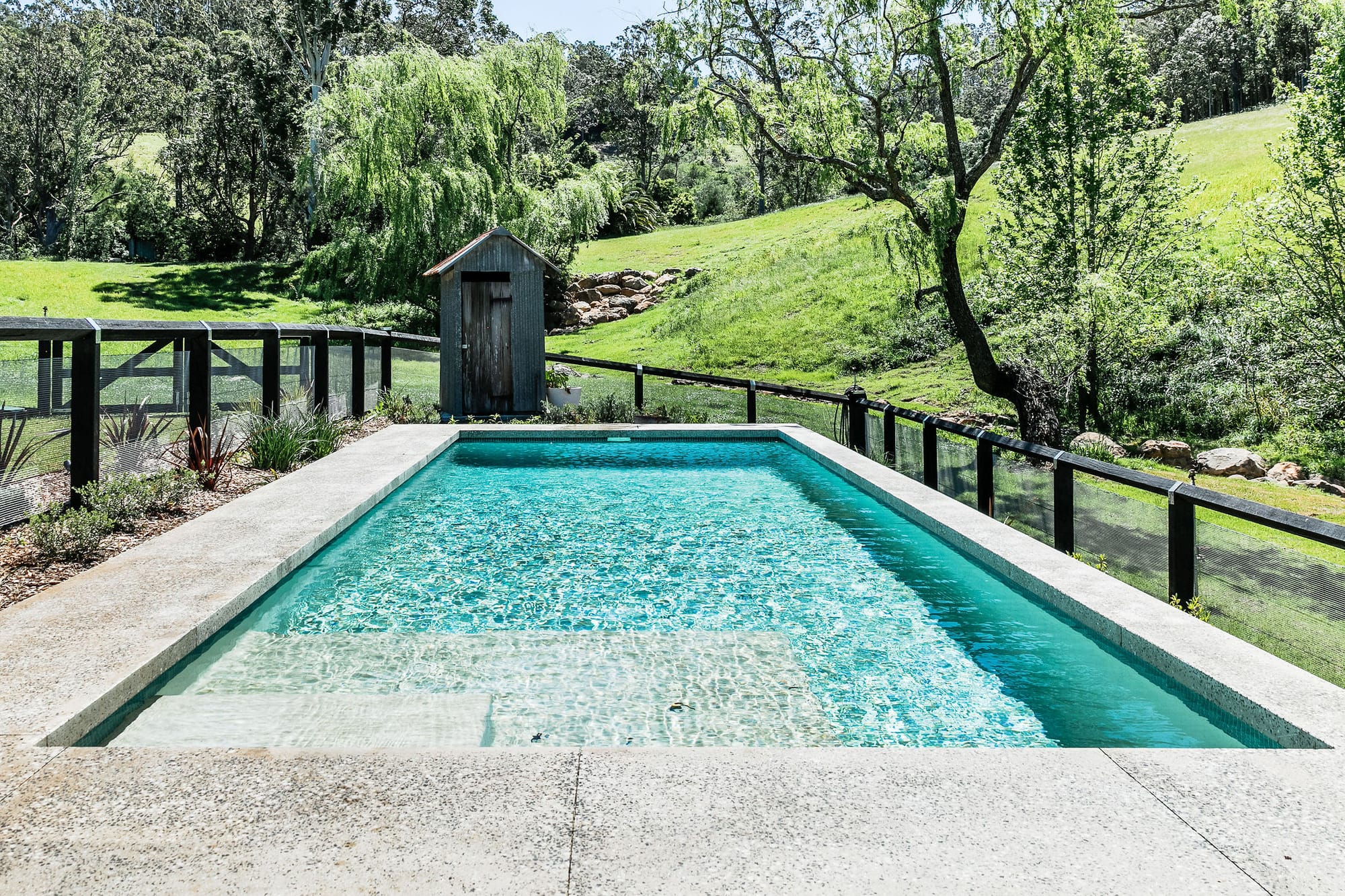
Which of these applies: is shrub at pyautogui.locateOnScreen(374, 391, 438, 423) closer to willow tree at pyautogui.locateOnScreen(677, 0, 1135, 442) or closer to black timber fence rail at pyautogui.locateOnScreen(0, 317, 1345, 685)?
black timber fence rail at pyautogui.locateOnScreen(0, 317, 1345, 685)

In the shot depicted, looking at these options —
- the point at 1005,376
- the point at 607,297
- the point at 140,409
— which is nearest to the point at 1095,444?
the point at 1005,376

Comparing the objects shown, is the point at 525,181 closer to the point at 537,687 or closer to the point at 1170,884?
the point at 537,687

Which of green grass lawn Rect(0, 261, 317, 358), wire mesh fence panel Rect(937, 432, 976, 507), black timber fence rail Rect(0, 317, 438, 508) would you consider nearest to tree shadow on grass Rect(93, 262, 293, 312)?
green grass lawn Rect(0, 261, 317, 358)

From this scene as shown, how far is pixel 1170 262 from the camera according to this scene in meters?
13.1

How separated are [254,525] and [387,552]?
944mm

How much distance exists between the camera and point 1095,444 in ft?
41.3

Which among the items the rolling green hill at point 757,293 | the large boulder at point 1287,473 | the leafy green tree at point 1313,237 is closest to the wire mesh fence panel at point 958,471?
the large boulder at point 1287,473

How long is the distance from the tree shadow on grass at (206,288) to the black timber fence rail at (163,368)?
2411 centimetres

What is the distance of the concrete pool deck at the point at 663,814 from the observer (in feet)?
7.23

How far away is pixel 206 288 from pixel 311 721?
1500 inches

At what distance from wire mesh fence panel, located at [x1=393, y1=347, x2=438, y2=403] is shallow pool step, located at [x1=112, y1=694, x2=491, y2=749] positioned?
11919 mm

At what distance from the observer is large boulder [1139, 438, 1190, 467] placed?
12375 millimetres

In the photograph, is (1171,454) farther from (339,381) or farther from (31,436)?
(31,436)

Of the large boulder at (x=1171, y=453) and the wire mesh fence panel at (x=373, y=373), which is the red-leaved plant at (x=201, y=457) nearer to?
the wire mesh fence panel at (x=373, y=373)
